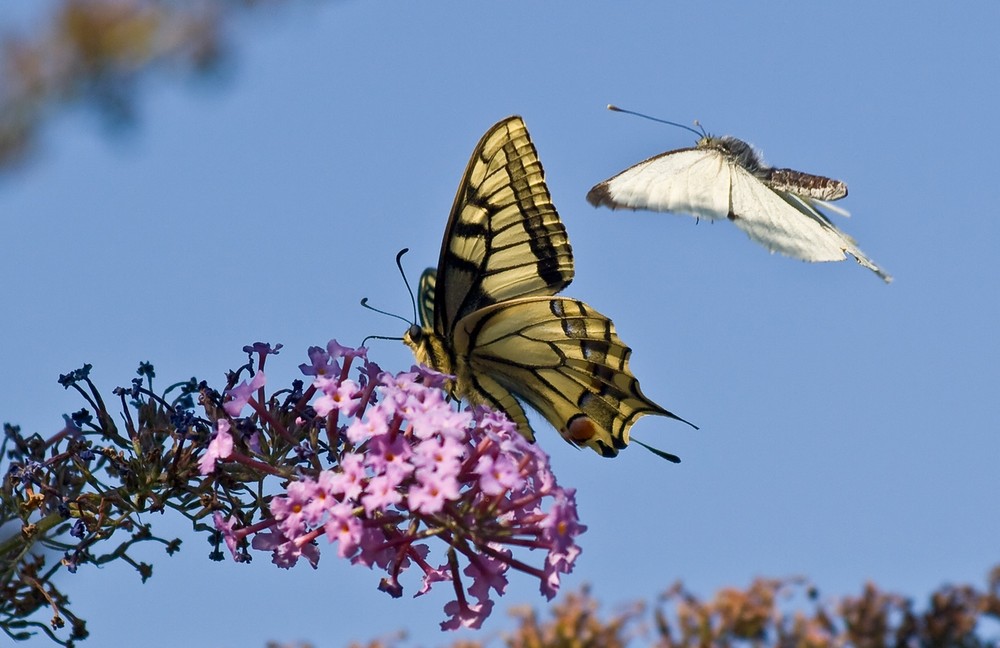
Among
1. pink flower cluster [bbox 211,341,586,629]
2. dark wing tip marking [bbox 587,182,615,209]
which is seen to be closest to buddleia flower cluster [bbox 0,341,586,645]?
pink flower cluster [bbox 211,341,586,629]

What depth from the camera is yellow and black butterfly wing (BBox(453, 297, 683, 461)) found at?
4059 mm

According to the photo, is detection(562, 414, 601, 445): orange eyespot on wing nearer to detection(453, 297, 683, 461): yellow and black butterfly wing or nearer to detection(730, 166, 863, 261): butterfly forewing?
detection(453, 297, 683, 461): yellow and black butterfly wing

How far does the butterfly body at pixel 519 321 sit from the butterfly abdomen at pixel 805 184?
4.38ft

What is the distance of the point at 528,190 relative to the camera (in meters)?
4.00

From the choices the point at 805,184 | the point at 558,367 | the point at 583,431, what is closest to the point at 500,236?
the point at 558,367

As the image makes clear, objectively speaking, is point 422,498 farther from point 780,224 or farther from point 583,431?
point 780,224

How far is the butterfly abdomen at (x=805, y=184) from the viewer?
15.7 ft

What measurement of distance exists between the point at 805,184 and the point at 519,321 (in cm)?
158

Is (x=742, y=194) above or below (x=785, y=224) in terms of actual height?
above

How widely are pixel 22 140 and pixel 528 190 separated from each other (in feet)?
9.69

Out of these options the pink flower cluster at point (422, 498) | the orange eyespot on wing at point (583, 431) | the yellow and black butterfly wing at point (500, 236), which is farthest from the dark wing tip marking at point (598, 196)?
the pink flower cluster at point (422, 498)

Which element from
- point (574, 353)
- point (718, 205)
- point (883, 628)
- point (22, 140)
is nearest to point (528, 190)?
point (574, 353)

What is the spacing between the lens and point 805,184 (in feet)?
16.1

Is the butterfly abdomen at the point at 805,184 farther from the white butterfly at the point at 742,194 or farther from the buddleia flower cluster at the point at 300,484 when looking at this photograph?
the buddleia flower cluster at the point at 300,484
